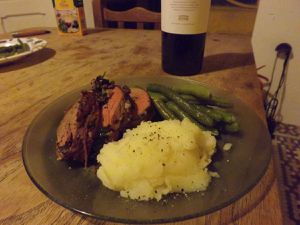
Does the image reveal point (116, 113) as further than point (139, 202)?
Yes

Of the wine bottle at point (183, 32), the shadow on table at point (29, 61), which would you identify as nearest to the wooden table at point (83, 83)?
the shadow on table at point (29, 61)

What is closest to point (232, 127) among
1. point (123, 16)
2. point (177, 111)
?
point (177, 111)

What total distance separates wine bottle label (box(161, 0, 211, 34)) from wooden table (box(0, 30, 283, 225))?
26 centimetres

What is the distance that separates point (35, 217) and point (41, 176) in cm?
9

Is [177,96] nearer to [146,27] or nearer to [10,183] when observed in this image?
[10,183]

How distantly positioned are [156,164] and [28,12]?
3.14 meters

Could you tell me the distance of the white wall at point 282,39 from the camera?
210 cm

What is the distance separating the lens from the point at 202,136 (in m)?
0.66

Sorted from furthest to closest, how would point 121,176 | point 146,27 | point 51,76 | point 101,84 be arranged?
point 146,27, point 51,76, point 101,84, point 121,176

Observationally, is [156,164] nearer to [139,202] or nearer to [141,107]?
[139,202]

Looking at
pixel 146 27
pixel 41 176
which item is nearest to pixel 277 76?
pixel 146 27

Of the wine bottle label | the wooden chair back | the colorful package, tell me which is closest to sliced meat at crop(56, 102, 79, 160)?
the wine bottle label

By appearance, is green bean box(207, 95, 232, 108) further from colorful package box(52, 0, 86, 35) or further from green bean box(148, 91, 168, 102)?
colorful package box(52, 0, 86, 35)

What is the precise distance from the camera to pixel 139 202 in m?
0.52
